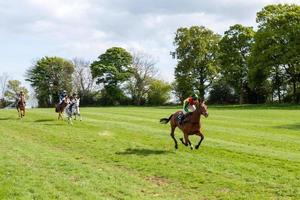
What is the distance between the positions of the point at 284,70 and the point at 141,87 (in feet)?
118

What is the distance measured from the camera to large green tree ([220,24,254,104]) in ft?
293

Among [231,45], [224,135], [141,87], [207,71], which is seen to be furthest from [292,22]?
[224,135]

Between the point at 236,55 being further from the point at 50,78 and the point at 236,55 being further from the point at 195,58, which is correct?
the point at 50,78

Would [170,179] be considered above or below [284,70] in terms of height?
below

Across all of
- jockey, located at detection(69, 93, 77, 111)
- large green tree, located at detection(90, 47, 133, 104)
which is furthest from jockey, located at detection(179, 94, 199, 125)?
large green tree, located at detection(90, 47, 133, 104)

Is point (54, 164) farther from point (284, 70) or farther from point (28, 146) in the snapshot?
point (284, 70)

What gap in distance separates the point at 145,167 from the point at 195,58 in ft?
261

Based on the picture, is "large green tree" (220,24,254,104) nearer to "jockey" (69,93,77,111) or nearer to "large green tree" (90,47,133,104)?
"large green tree" (90,47,133,104)

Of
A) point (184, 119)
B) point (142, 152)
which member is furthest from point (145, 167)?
point (184, 119)

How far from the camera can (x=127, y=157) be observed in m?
18.5

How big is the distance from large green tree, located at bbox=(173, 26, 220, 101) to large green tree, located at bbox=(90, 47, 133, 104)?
1535 centimetres

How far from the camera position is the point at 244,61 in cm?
8994

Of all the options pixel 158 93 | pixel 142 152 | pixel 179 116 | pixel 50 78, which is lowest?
pixel 142 152

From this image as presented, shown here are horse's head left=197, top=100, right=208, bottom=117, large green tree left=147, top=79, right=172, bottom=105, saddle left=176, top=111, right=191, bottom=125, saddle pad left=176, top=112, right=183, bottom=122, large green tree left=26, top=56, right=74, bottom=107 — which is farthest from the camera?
large green tree left=26, top=56, right=74, bottom=107
